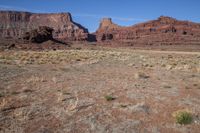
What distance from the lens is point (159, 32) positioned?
13650 cm

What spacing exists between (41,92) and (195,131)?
6.49 metres

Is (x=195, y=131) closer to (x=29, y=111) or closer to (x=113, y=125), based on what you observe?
(x=113, y=125)

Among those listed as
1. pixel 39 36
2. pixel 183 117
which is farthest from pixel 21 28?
pixel 183 117

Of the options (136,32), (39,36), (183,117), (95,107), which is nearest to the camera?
(183,117)

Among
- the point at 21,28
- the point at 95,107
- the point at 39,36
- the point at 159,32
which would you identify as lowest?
the point at 95,107

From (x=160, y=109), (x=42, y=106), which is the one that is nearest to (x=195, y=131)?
(x=160, y=109)

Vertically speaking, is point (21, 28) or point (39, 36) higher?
point (21, 28)

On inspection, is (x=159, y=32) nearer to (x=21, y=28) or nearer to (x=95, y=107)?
(x=21, y=28)

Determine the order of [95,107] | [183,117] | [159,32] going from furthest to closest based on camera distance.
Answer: [159,32], [95,107], [183,117]

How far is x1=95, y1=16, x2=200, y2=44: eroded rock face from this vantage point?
122575mm

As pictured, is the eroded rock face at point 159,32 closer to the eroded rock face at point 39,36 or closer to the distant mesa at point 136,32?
the distant mesa at point 136,32

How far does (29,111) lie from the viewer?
7719 mm

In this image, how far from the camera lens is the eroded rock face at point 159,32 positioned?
12257 centimetres

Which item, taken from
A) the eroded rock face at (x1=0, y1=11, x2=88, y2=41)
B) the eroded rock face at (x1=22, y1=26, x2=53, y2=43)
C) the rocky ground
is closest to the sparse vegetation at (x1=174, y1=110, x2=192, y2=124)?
the rocky ground
